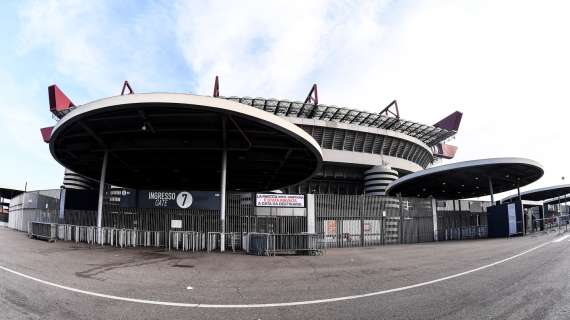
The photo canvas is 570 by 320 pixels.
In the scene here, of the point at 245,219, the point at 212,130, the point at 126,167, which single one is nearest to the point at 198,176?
the point at 126,167

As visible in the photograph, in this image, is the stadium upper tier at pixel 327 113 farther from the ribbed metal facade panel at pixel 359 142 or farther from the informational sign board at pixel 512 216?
the informational sign board at pixel 512 216

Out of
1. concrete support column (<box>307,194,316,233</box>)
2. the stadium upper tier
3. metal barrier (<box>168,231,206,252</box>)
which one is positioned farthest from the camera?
the stadium upper tier

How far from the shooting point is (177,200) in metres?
21.5

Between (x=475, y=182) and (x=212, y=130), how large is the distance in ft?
124

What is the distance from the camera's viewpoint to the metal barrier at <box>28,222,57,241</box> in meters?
21.7

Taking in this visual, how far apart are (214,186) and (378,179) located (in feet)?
99.6

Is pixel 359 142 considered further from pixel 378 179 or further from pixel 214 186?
pixel 214 186

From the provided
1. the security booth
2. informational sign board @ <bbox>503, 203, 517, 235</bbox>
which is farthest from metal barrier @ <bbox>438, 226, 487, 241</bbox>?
informational sign board @ <bbox>503, 203, 517, 235</bbox>

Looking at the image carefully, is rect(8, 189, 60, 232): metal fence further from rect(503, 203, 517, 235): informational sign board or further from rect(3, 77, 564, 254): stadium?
rect(503, 203, 517, 235): informational sign board

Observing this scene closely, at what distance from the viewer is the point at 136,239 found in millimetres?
20188

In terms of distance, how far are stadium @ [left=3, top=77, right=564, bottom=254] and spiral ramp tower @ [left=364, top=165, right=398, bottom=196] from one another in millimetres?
11530

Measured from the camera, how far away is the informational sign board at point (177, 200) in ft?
70.4

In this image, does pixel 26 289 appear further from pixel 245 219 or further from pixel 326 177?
pixel 326 177

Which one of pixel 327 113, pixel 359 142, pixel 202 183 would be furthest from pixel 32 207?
pixel 359 142
